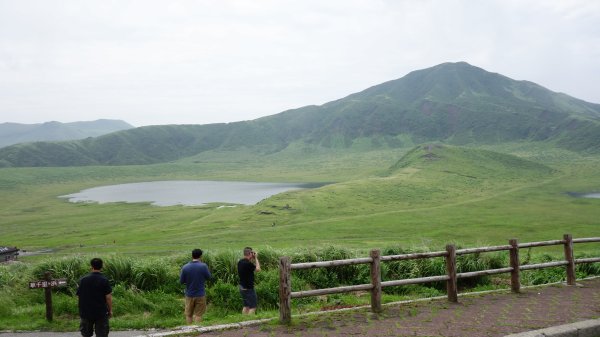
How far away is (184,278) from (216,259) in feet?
13.3

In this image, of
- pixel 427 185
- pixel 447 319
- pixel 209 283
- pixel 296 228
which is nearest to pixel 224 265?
pixel 209 283

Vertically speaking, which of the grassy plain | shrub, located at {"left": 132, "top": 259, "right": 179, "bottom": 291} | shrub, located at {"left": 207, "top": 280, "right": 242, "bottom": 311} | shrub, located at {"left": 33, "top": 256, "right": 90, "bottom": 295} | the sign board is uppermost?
the sign board

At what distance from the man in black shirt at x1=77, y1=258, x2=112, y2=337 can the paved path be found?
4.57 ft

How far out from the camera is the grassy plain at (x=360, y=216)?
53.4 meters

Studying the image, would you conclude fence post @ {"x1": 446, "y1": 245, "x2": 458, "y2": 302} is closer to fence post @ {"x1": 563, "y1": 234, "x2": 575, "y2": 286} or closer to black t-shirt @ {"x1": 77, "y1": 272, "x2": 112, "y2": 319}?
fence post @ {"x1": 563, "y1": 234, "x2": 575, "y2": 286}

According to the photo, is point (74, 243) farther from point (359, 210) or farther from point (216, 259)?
point (216, 259)

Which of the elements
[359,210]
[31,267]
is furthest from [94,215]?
[31,267]

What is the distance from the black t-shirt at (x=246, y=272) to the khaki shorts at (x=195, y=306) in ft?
3.59

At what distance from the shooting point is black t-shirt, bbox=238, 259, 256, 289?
37.6ft

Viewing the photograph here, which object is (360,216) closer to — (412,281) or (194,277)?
(412,281)

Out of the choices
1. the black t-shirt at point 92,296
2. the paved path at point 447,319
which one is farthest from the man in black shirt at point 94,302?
the paved path at point 447,319

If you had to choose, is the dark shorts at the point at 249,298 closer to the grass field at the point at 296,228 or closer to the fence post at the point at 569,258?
the grass field at the point at 296,228

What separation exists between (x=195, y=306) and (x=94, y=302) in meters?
2.66

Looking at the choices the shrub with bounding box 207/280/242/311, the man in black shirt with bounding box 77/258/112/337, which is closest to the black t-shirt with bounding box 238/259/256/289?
the shrub with bounding box 207/280/242/311
